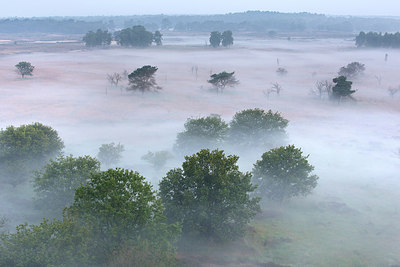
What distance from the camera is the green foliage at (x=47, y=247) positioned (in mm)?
20469

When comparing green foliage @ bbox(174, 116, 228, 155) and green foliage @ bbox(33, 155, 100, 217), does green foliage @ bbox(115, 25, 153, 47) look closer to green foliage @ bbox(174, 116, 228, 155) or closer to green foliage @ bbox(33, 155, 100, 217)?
green foliage @ bbox(174, 116, 228, 155)

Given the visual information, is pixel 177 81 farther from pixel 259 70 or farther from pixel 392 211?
pixel 392 211

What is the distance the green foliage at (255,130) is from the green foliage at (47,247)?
3442cm

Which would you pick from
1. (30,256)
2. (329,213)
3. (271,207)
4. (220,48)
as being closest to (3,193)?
(30,256)

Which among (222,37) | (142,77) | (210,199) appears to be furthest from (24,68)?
Result: (222,37)

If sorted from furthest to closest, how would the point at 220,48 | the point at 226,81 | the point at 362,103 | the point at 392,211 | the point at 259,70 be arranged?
1. the point at 220,48
2. the point at 259,70
3. the point at 226,81
4. the point at 362,103
5. the point at 392,211

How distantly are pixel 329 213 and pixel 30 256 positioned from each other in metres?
27.1

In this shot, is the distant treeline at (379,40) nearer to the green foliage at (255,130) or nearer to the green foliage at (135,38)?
the green foliage at (135,38)

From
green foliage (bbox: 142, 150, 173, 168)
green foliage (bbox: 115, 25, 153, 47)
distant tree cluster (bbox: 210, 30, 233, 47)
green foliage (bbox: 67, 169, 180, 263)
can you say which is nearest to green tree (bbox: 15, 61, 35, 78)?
green foliage (bbox: 142, 150, 173, 168)

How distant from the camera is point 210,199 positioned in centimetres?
2892

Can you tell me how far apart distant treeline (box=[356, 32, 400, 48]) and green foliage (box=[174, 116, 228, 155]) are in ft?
532

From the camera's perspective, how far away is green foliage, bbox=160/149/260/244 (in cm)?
2825

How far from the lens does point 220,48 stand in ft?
612

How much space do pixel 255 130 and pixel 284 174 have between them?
58.7 ft
